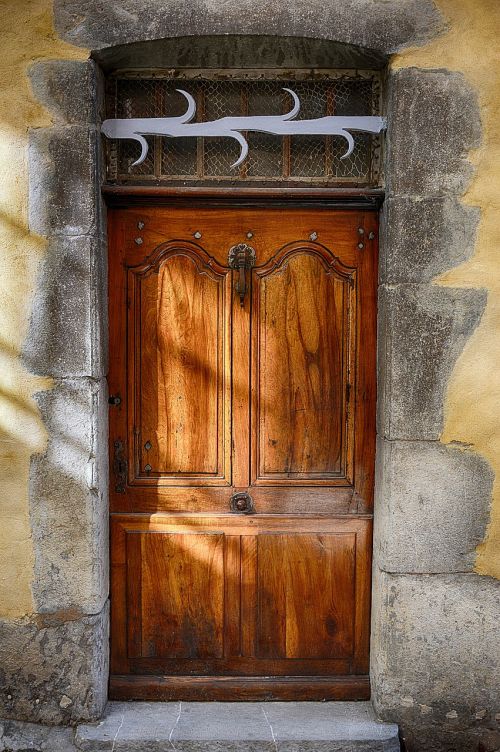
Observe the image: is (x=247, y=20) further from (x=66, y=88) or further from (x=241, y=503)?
(x=241, y=503)

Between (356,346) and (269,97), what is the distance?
133cm

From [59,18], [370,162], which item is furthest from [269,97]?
[59,18]

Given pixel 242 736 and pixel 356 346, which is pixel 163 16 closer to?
pixel 356 346

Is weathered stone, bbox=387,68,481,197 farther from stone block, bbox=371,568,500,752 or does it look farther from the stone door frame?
stone block, bbox=371,568,500,752

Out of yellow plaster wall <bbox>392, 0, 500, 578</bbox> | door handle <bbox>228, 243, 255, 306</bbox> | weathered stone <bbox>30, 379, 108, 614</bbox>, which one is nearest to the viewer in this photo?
yellow plaster wall <bbox>392, 0, 500, 578</bbox>

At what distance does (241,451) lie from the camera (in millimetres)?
3299

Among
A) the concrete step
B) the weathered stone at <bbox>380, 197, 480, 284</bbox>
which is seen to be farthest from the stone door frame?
the concrete step

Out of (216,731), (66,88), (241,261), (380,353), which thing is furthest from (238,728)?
(66,88)

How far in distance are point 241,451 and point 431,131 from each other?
5.92 ft

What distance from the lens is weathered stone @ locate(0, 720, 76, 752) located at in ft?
9.97

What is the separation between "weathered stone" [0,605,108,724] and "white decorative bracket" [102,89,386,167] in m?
2.36

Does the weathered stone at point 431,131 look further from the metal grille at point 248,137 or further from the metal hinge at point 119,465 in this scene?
the metal hinge at point 119,465

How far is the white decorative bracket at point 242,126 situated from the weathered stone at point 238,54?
9.0 inches

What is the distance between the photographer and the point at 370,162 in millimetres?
3244
